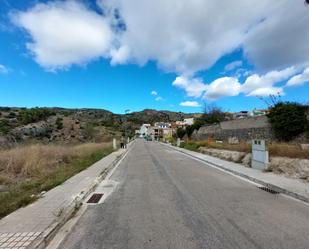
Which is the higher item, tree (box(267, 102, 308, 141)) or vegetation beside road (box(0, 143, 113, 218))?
tree (box(267, 102, 308, 141))

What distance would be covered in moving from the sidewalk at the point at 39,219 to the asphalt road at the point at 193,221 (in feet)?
1.41

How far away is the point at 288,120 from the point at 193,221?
2418cm

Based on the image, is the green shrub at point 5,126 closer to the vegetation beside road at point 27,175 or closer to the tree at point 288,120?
the vegetation beside road at point 27,175

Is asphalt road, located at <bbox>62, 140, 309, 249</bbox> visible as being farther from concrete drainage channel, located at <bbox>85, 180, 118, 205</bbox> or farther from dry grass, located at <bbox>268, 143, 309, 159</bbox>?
dry grass, located at <bbox>268, 143, 309, 159</bbox>

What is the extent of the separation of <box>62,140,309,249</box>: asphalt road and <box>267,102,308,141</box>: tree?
19616 mm

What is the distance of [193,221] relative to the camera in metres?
6.07

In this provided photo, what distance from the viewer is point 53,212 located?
259 inches

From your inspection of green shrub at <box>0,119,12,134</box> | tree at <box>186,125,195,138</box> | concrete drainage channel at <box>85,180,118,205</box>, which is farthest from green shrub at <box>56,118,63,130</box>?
concrete drainage channel at <box>85,180,118,205</box>

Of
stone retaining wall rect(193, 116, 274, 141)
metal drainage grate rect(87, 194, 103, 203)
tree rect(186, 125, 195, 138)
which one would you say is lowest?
metal drainage grate rect(87, 194, 103, 203)

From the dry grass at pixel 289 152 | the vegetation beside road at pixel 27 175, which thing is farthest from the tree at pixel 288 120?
the vegetation beside road at pixel 27 175

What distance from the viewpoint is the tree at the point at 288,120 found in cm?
2620

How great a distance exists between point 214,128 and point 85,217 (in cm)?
4755

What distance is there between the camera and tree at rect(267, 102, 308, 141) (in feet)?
86.0

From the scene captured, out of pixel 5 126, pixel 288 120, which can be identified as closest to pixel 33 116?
pixel 5 126
